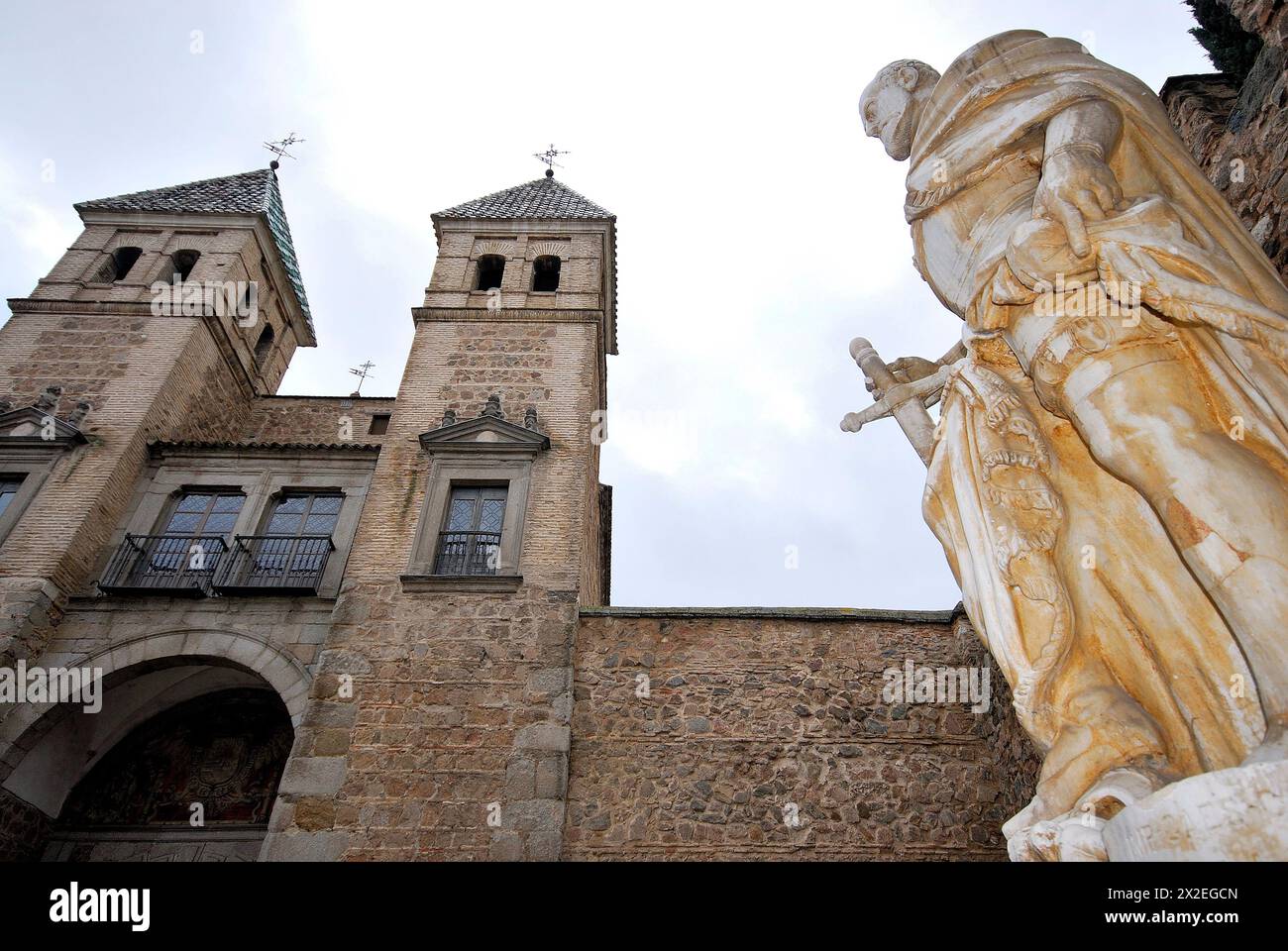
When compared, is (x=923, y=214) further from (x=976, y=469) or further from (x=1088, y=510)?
(x=1088, y=510)

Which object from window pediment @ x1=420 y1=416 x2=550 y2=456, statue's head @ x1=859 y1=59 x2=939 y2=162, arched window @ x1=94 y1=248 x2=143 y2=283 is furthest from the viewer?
arched window @ x1=94 y1=248 x2=143 y2=283

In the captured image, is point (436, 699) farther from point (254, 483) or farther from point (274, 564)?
point (254, 483)

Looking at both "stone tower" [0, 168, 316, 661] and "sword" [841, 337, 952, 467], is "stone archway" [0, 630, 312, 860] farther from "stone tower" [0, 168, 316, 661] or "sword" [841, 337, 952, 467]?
"sword" [841, 337, 952, 467]

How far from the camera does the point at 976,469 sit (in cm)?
291

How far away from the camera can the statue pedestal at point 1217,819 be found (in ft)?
5.66

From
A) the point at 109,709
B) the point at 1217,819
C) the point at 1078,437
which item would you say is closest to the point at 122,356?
the point at 109,709

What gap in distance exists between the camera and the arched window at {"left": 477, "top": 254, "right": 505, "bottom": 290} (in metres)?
15.5

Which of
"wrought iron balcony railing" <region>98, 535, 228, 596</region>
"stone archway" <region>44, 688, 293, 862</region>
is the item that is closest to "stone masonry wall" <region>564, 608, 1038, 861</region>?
"stone archway" <region>44, 688, 293, 862</region>

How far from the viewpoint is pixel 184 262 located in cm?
1578

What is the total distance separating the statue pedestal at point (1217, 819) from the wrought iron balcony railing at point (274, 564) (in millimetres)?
10278

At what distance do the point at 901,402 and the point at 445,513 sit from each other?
26.9ft

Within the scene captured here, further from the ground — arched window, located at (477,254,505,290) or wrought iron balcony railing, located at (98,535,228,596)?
arched window, located at (477,254,505,290)

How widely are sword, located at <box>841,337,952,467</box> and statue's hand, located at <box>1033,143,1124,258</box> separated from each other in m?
1.13
